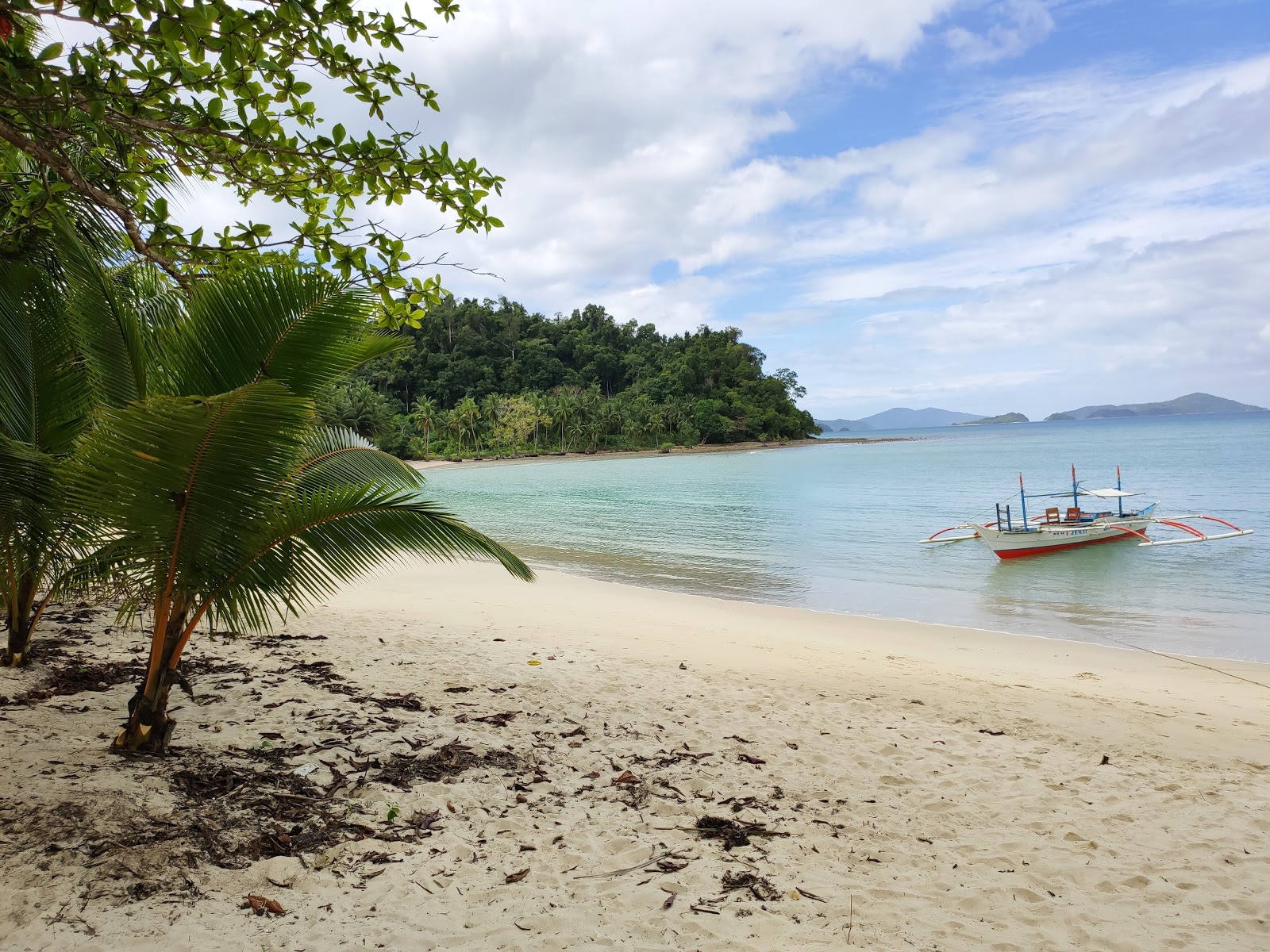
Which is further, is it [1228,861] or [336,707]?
[336,707]

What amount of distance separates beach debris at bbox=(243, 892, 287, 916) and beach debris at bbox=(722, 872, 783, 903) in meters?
1.62

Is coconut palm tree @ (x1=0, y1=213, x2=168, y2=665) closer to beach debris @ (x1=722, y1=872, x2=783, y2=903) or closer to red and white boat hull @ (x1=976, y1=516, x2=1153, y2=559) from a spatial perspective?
beach debris @ (x1=722, y1=872, x2=783, y2=903)

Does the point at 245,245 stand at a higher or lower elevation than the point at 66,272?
higher

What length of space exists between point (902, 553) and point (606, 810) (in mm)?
16239

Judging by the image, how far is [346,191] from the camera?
3719mm

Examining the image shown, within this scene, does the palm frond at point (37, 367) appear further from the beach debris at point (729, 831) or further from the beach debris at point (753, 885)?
the beach debris at point (753, 885)

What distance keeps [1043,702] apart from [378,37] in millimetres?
6535

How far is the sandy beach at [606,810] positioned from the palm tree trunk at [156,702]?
5.6 inches

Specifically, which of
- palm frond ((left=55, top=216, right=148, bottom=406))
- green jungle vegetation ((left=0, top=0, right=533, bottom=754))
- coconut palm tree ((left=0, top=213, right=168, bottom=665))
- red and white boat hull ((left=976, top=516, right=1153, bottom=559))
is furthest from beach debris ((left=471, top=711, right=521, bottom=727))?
red and white boat hull ((left=976, top=516, right=1153, bottom=559))

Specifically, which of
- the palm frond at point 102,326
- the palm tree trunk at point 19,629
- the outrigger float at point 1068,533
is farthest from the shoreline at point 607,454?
the palm frond at point 102,326

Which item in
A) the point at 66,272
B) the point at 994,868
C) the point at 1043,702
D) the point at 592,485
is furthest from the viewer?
the point at 592,485

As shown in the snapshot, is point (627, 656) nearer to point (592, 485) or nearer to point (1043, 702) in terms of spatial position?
point (1043, 702)

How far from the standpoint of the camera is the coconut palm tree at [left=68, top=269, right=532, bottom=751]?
116 inches

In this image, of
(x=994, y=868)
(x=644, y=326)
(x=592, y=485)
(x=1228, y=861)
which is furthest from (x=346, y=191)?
(x=644, y=326)
